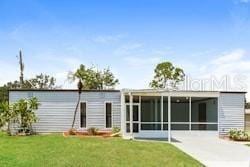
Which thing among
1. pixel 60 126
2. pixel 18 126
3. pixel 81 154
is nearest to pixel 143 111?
pixel 60 126

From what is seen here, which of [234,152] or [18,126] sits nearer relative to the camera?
[234,152]

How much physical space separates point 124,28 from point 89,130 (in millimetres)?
7191

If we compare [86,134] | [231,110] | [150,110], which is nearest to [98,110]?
[86,134]

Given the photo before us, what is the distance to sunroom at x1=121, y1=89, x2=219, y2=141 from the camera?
A: 1081 inches

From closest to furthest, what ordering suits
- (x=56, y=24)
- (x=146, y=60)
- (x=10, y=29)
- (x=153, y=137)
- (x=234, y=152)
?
(x=234, y=152)
(x=56, y=24)
(x=153, y=137)
(x=10, y=29)
(x=146, y=60)

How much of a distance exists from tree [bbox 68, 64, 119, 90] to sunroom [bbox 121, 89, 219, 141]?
21.0m

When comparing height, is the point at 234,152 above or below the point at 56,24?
below

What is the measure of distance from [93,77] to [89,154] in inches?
1495

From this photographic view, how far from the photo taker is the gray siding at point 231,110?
3023 cm

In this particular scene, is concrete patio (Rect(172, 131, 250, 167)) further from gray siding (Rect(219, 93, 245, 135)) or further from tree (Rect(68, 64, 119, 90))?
tree (Rect(68, 64, 119, 90))

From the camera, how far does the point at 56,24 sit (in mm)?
26094

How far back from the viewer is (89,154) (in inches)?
739

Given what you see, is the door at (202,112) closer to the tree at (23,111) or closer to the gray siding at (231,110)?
the gray siding at (231,110)

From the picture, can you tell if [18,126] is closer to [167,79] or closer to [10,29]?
[10,29]
